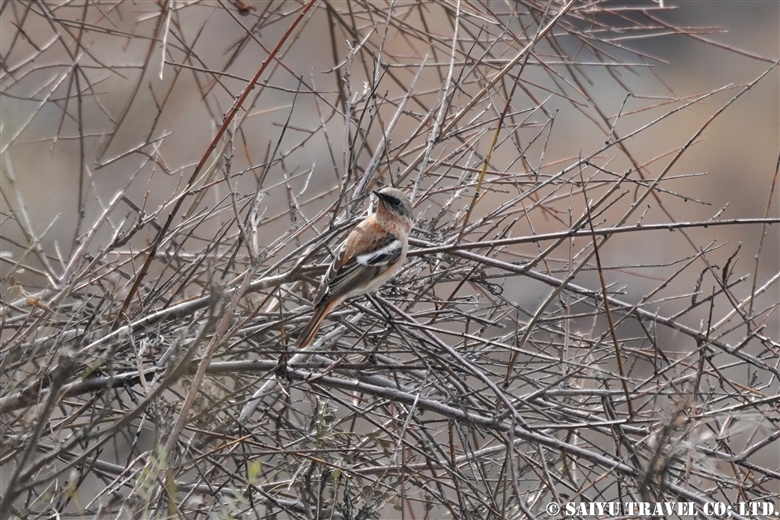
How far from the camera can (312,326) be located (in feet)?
14.0

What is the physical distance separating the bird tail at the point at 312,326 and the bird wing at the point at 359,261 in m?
0.07

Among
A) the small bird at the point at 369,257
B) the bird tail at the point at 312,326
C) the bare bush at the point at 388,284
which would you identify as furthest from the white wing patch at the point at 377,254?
the bird tail at the point at 312,326

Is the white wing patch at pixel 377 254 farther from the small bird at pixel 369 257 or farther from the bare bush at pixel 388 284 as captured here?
the bare bush at pixel 388 284

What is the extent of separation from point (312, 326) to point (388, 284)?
0.66 metres

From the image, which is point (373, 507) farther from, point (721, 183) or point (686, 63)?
point (686, 63)

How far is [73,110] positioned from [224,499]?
1309 cm

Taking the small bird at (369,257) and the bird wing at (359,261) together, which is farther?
the bird wing at (359,261)

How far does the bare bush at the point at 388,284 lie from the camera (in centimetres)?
317

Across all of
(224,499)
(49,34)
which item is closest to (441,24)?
(49,34)

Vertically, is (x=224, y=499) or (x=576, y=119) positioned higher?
(x=576, y=119)

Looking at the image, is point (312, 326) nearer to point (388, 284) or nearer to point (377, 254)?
point (388, 284)

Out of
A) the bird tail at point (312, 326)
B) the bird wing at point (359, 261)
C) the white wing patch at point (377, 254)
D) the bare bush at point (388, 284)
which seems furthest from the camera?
the white wing patch at point (377, 254)

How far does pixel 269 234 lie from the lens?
39.3ft

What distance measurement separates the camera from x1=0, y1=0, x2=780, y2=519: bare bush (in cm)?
317
